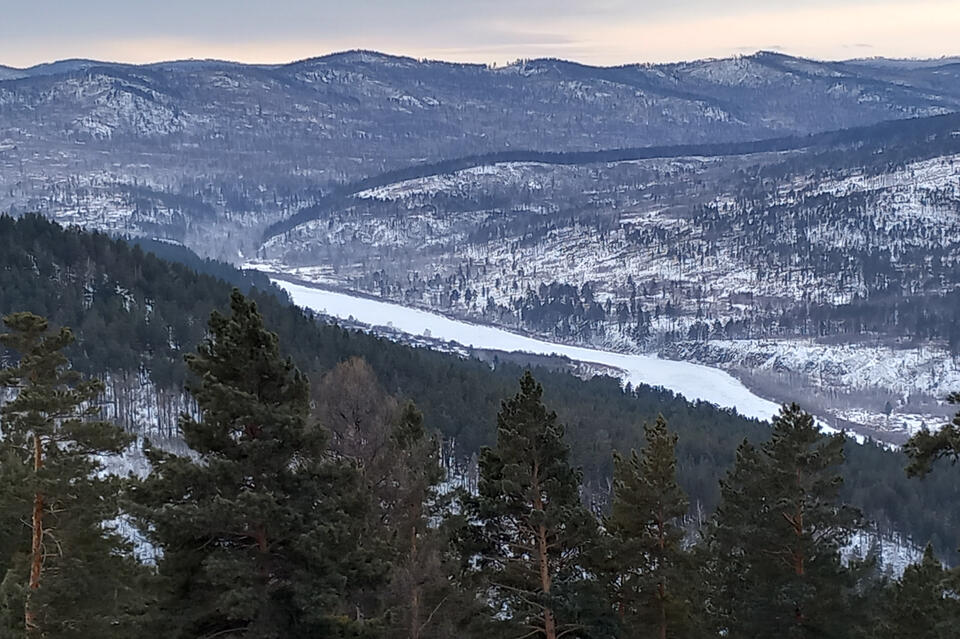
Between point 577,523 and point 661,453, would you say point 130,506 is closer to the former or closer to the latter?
point 577,523

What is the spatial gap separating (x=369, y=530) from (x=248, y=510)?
30.5ft

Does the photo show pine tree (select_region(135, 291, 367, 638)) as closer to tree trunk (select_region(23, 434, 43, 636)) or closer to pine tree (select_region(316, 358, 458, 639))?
pine tree (select_region(316, 358, 458, 639))

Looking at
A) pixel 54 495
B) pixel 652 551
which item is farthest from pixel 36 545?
pixel 652 551

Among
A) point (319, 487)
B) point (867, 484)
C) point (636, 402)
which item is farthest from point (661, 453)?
point (636, 402)

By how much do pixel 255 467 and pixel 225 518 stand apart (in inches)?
44.7

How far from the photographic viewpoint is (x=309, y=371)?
368 feet

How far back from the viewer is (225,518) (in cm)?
1730

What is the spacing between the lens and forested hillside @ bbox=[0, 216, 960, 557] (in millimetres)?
115062

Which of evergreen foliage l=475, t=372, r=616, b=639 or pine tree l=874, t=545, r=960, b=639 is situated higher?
evergreen foliage l=475, t=372, r=616, b=639

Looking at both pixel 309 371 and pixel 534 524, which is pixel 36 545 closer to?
pixel 534 524

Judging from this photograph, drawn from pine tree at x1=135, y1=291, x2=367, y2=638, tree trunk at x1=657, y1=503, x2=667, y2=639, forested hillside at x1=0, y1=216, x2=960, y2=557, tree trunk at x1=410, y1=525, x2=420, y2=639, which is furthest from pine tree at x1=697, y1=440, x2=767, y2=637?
forested hillside at x1=0, y1=216, x2=960, y2=557

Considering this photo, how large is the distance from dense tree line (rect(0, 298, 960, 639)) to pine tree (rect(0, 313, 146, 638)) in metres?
0.05

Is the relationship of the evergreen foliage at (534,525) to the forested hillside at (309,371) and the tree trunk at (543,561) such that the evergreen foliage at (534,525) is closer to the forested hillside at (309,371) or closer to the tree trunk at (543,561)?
the tree trunk at (543,561)

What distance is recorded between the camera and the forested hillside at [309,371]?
11506 centimetres
